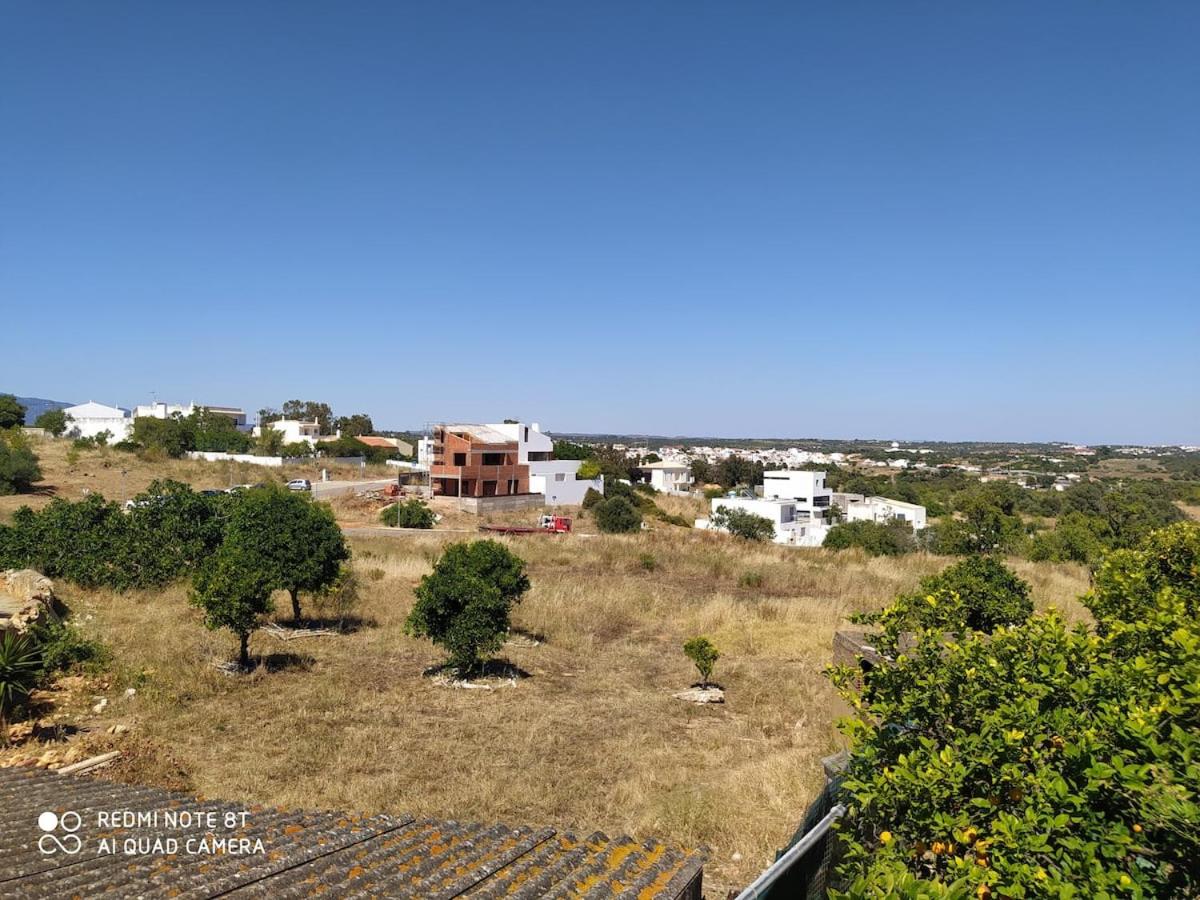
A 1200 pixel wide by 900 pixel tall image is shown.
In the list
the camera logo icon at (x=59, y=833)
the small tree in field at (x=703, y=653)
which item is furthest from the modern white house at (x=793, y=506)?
the camera logo icon at (x=59, y=833)

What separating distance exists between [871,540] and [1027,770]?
34453 mm

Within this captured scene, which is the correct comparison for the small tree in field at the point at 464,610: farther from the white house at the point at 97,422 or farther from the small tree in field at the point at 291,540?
the white house at the point at 97,422

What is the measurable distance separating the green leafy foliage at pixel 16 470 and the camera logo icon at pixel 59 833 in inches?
1473

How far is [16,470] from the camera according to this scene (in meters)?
33.9

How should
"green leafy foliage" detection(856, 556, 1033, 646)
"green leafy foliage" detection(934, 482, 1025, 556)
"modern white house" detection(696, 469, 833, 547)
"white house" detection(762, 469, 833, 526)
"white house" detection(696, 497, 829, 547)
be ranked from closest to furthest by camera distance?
"green leafy foliage" detection(856, 556, 1033, 646), "green leafy foliage" detection(934, 482, 1025, 556), "white house" detection(696, 497, 829, 547), "modern white house" detection(696, 469, 833, 547), "white house" detection(762, 469, 833, 526)

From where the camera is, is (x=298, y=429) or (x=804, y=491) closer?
(x=804, y=491)

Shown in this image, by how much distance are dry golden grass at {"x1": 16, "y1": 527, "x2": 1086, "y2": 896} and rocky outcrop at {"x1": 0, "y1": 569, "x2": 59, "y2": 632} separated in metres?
1.06

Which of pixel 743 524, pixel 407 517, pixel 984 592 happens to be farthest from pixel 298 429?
pixel 984 592

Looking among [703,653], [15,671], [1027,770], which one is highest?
[1027,770]

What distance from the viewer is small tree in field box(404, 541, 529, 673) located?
42.2ft

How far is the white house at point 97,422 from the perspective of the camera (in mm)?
72375

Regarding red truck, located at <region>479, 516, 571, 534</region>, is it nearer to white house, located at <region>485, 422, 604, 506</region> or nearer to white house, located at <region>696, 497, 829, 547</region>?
white house, located at <region>485, 422, 604, 506</region>

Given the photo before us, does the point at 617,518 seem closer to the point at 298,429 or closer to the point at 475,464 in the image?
A: the point at 475,464

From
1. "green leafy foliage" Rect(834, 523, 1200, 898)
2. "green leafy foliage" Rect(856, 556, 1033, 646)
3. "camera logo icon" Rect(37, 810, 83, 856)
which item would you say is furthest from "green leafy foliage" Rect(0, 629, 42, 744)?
"green leafy foliage" Rect(856, 556, 1033, 646)
